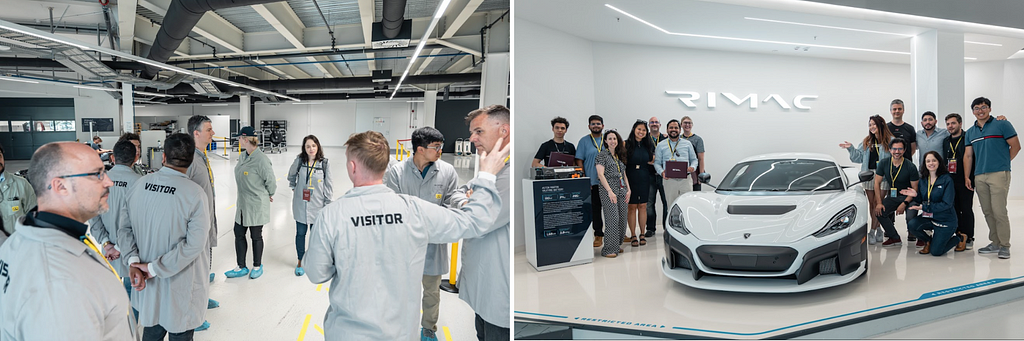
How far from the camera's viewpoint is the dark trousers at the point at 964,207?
443 cm

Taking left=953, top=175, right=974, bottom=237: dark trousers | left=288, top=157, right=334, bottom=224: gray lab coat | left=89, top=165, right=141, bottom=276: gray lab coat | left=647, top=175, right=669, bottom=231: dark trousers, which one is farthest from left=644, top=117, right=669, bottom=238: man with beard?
left=89, top=165, right=141, bottom=276: gray lab coat

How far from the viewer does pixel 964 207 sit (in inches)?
175

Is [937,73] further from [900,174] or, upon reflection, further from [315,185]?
[315,185]

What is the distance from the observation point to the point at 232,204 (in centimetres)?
752

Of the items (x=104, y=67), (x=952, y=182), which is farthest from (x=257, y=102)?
(x=952, y=182)

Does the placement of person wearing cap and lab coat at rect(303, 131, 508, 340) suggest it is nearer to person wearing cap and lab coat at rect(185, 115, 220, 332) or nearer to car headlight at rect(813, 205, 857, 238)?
person wearing cap and lab coat at rect(185, 115, 220, 332)

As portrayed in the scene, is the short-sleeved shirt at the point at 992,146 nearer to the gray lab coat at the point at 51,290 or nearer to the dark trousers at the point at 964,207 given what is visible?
the dark trousers at the point at 964,207

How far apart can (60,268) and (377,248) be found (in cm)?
77

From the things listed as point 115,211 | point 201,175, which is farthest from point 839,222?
point 115,211

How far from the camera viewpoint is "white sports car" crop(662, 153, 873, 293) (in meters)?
2.90

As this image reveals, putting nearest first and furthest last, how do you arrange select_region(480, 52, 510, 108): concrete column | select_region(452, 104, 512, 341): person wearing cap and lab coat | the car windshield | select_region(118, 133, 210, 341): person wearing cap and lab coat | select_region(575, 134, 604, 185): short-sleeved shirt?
select_region(452, 104, 512, 341): person wearing cap and lab coat < select_region(118, 133, 210, 341): person wearing cap and lab coat < the car windshield < select_region(575, 134, 604, 185): short-sleeved shirt < select_region(480, 52, 510, 108): concrete column

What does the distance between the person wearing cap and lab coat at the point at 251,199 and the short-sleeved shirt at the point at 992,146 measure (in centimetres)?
633

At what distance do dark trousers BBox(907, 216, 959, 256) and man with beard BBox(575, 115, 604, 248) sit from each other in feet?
9.50

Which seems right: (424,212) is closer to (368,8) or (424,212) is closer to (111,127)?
(368,8)
